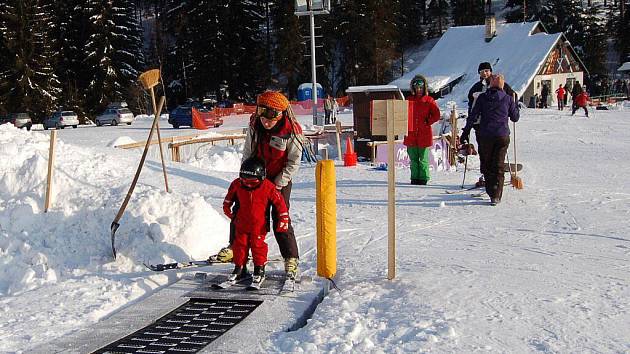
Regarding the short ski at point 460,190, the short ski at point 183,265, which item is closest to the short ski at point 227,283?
the short ski at point 183,265

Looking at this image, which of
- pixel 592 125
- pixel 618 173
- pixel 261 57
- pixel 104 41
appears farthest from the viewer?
pixel 261 57

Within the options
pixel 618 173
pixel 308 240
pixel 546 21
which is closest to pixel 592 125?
pixel 618 173

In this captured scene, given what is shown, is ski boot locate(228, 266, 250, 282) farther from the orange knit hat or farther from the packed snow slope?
the orange knit hat

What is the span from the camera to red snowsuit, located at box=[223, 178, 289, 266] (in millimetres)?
5734

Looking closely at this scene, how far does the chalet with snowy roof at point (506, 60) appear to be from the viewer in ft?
147

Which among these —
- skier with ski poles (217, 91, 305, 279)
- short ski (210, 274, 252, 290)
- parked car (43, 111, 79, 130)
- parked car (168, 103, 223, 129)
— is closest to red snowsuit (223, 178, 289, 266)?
skier with ski poles (217, 91, 305, 279)

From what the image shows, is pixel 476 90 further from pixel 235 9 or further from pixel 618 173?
pixel 235 9

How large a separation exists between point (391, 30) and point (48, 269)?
2309 inches

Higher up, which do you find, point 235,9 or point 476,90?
point 235,9

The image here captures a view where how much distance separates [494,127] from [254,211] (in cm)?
446

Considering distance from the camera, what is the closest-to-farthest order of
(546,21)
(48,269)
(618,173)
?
(48,269), (618,173), (546,21)

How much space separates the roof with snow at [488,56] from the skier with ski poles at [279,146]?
38.6 m

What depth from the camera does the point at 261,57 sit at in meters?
59.1

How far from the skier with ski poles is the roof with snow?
3858 centimetres
